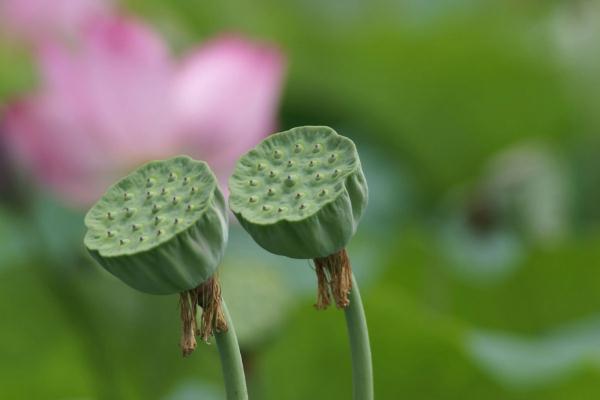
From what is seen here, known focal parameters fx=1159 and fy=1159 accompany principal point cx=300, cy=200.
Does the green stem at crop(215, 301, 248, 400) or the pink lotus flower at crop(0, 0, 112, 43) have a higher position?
the pink lotus flower at crop(0, 0, 112, 43)

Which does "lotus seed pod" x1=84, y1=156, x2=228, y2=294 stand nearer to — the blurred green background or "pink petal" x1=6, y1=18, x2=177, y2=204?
the blurred green background

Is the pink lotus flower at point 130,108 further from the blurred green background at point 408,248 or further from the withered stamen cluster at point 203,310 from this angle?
the withered stamen cluster at point 203,310

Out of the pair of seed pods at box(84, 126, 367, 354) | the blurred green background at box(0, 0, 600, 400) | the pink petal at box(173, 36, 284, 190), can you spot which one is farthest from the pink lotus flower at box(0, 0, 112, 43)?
the pair of seed pods at box(84, 126, 367, 354)

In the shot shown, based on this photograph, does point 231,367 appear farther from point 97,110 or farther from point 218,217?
point 97,110

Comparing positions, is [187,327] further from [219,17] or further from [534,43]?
[219,17]

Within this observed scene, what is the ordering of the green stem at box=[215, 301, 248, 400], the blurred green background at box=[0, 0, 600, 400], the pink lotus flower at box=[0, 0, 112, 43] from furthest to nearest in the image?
1. the pink lotus flower at box=[0, 0, 112, 43]
2. the blurred green background at box=[0, 0, 600, 400]
3. the green stem at box=[215, 301, 248, 400]

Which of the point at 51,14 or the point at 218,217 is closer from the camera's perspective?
the point at 218,217

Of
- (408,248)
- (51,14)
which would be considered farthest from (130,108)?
(51,14)
